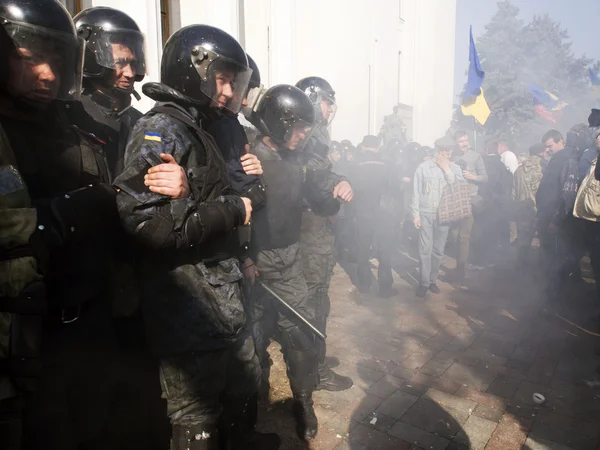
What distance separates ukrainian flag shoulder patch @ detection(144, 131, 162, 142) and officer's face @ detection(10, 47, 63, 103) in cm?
39

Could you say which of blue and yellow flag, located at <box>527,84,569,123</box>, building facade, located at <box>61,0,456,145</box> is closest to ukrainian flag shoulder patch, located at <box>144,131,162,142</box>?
building facade, located at <box>61,0,456,145</box>

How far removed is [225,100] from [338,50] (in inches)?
408

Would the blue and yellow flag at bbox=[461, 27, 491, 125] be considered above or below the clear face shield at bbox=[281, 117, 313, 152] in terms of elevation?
above

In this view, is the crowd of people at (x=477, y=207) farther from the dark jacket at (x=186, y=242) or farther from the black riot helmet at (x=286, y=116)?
the dark jacket at (x=186, y=242)

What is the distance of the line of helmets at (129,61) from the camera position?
67.4 inches

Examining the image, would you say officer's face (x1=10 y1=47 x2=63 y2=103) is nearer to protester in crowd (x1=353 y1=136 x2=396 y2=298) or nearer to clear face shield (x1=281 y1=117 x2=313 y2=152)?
clear face shield (x1=281 y1=117 x2=313 y2=152)

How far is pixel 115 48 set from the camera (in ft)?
9.19

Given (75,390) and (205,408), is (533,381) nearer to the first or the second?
(205,408)

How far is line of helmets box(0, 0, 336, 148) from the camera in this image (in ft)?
5.62

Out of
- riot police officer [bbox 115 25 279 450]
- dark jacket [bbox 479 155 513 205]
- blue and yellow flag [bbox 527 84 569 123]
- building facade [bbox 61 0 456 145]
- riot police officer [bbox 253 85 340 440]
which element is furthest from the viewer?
blue and yellow flag [bbox 527 84 569 123]

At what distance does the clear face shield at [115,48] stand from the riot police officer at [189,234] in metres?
0.70

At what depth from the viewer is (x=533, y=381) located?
3.53m

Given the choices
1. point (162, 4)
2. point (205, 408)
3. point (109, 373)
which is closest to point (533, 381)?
point (205, 408)

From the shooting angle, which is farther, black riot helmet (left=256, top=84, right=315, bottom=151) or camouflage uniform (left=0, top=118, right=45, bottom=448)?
black riot helmet (left=256, top=84, right=315, bottom=151)
